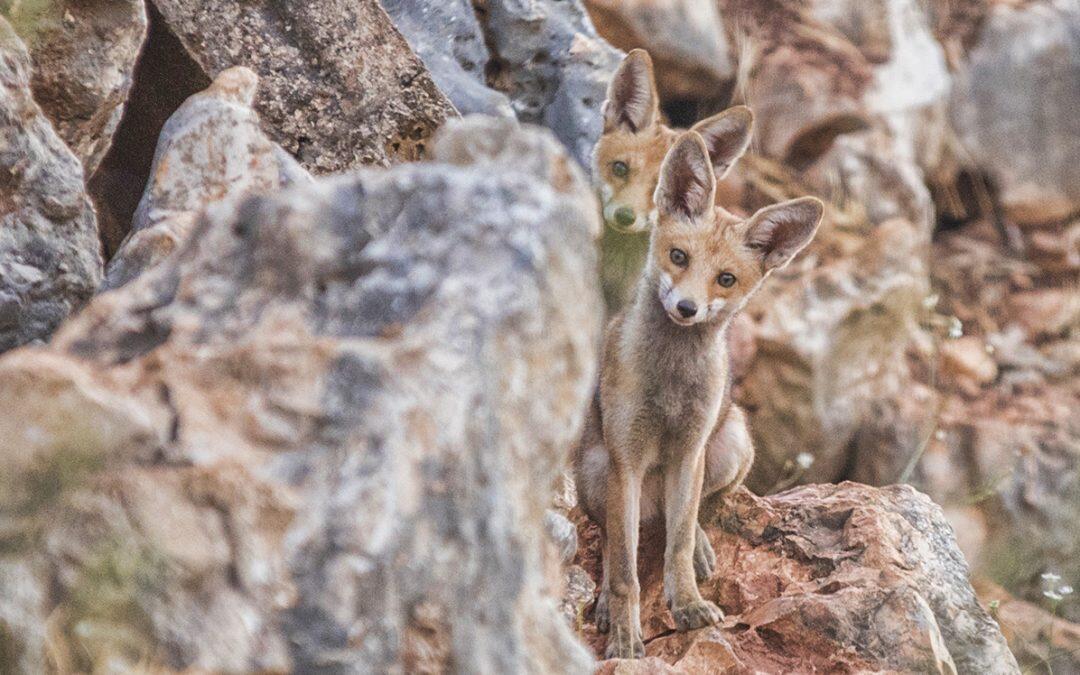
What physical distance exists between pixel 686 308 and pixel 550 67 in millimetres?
3014

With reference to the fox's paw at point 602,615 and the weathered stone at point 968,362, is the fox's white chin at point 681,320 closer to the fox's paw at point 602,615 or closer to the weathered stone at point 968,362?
the fox's paw at point 602,615

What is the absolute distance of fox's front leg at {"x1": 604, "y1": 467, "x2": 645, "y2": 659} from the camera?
360 cm

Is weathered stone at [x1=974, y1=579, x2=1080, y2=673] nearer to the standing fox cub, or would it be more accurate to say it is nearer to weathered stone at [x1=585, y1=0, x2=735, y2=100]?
the standing fox cub

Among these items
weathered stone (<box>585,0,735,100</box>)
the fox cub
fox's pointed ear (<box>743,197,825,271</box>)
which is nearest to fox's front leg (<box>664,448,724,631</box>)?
fox's pointed ear (<box>743,197,825,271</box>)

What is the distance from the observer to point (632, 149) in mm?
5695

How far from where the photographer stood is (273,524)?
1849 millimetres

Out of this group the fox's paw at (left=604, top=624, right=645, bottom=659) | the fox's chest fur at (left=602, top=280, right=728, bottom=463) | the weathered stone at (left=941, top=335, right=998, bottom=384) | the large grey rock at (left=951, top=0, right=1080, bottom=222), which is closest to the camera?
the fox's paw at (left=604, top=624, right=645, bottom=659)

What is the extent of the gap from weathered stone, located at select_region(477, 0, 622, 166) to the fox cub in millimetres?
391

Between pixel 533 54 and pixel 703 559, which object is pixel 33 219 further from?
pixel 533 54

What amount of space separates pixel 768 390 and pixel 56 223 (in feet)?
20.1

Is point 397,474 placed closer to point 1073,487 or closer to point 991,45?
point 1073,487

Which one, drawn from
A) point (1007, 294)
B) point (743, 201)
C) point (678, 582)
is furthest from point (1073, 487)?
point (678, 582)

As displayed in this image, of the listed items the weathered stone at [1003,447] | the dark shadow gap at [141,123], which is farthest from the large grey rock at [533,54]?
the weathered stone at [1003,447]

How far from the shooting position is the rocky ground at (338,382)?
1842 mm
